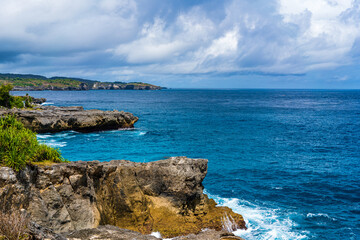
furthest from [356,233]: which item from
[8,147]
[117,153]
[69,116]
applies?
[69,116]

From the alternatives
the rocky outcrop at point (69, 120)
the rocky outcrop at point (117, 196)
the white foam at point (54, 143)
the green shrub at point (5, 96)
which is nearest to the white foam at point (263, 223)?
the rocky outcrop at point (117, 196)

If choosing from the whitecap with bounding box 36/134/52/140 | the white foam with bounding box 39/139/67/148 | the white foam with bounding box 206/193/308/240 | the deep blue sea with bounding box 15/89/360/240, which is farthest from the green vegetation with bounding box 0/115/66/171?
the whitecap with bounding box 36/134/52/140

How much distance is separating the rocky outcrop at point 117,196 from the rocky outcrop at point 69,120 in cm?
4221

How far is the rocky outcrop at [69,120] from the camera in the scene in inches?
2098

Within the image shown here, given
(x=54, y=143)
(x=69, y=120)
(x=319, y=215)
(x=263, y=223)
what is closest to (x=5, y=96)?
(x=69, y=120)

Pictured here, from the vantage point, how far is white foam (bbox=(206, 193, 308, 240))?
20.3 metres

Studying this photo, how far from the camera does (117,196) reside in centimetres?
1775

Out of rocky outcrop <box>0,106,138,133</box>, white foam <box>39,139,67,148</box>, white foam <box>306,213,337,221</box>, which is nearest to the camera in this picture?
white foam <box>306,213,337,221</box>

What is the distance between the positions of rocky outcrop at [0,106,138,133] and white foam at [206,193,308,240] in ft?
136

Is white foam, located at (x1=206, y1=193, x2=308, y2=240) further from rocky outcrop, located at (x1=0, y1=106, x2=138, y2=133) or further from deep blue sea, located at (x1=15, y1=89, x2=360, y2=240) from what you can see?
rocky outcrop, located at (x1=0, y1=106, x2=138, y2=133)

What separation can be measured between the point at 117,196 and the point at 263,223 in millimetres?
12342

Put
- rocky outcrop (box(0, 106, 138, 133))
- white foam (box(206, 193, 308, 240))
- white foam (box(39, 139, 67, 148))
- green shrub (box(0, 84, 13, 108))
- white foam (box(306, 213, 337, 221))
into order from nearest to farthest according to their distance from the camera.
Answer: white foam (box(206, 193, 308, 240)) < white foam (box(306, 213, 337, 221)) < white foam (box(39, 139, 67, 148)) < rocky outcrop (box(0, 106, 138, 133)) < green shrub (box(0, 84, 13, 108))

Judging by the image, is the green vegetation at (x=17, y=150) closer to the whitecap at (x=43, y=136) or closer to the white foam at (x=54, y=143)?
the white foam at (x=54, y=143)

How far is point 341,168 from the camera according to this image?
35.4 metres
